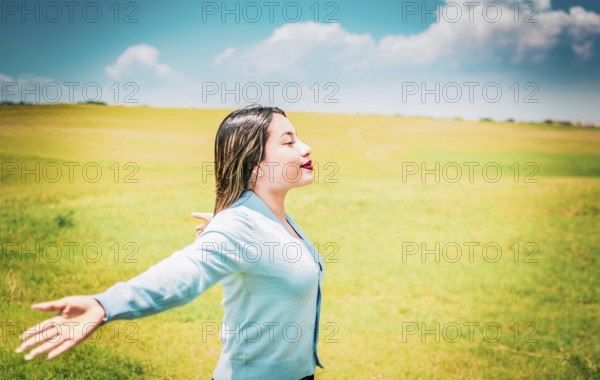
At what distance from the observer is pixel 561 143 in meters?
18.3

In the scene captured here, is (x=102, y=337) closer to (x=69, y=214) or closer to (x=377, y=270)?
(x=377, y=270)

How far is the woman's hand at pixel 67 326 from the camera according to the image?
1.05 metres

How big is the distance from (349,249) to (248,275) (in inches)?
246

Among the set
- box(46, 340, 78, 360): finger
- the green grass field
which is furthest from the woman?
the green grass field

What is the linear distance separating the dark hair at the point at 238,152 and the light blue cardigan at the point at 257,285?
72mm

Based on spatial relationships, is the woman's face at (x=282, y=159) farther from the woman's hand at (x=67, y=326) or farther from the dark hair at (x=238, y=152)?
the woman's hand at (x=67, y=326)

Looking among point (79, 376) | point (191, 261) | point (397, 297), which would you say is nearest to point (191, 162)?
point (397, 297)

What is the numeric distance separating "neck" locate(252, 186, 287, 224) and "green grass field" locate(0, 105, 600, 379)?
2.34 meters

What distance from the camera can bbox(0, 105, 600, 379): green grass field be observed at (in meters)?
3.98

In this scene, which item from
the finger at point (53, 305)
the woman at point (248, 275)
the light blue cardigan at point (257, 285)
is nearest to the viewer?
the finger at point (53, 305)

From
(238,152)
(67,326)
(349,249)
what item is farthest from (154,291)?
(349,249)

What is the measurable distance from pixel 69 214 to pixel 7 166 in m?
2.18

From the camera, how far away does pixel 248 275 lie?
5.14 ft

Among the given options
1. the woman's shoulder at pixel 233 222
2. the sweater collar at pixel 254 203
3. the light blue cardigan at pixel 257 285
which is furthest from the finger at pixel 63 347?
the sweater collar at pixel 254 203
